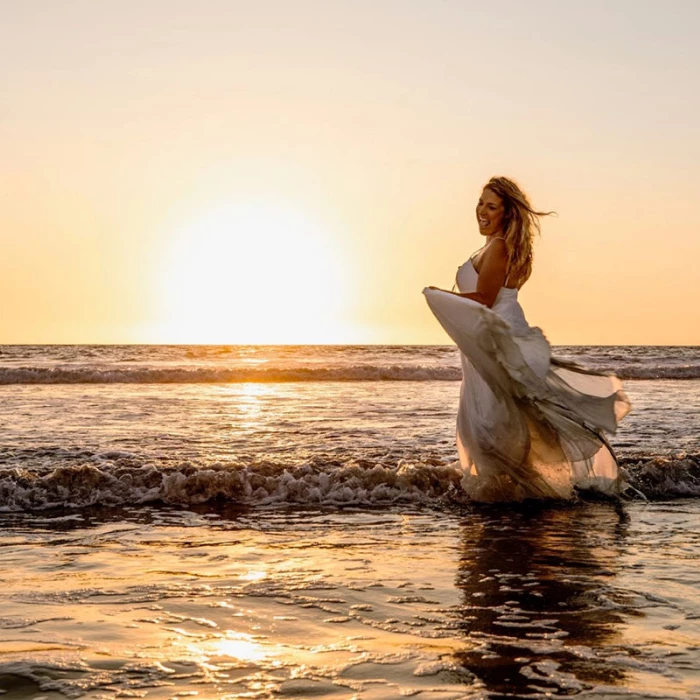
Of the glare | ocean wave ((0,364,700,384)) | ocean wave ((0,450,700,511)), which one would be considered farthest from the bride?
ocean wave ((0,364,700,384))

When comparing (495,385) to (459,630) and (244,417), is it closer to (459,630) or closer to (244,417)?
(459,630)

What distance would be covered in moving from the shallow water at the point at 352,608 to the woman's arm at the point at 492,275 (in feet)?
6.12

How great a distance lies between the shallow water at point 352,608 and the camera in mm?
3758

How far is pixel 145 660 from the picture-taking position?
396 cm

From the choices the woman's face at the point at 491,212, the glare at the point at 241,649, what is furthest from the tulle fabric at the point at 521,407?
the glare at the point at 241,649

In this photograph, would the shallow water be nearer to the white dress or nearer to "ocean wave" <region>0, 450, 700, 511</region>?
the white dress

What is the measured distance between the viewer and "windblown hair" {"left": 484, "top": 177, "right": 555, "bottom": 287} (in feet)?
24.7

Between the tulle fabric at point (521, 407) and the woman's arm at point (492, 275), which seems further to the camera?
the woman's arm at point (492, 275)

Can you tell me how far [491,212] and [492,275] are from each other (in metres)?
0.54

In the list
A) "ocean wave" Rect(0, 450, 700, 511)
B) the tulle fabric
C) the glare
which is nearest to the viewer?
the glare

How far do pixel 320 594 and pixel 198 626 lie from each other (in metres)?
0.85

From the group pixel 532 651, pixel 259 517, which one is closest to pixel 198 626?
pixel 532 651

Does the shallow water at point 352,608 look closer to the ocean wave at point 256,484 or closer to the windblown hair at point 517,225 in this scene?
the ocean wave at point 256,484

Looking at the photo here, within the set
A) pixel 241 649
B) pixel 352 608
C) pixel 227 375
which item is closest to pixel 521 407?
pixel 352 608
